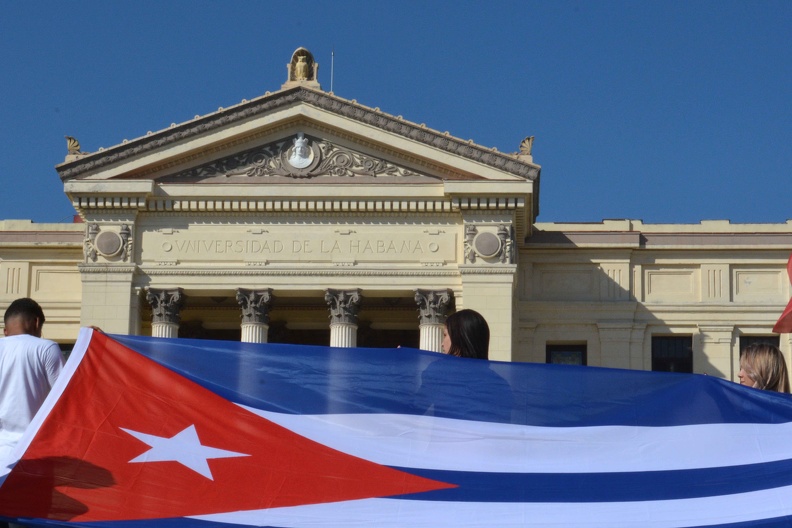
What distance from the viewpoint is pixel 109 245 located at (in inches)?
1308

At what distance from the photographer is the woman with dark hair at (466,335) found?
1008 centimetres

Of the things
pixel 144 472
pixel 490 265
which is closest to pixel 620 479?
pixel 144 472

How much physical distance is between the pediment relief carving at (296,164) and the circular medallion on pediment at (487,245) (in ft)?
8.82

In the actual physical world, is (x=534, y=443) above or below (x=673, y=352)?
below

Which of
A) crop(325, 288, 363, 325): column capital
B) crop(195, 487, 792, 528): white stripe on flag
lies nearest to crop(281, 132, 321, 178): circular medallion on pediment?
crop(325, 288, 363, 325): column capital

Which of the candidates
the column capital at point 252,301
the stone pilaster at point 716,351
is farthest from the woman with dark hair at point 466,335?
the stone pilaster at point 716,351

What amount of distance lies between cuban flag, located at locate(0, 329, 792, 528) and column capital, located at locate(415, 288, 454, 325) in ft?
A: 73.0

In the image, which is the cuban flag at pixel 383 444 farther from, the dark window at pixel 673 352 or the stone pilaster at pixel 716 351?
the dark window at pixel 673 352

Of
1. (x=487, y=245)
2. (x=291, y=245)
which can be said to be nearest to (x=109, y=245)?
(x=291, y=245)

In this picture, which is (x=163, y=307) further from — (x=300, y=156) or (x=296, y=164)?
(x=300, y=156)

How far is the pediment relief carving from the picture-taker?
1330 inches

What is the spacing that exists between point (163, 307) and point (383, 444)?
24.0 meters

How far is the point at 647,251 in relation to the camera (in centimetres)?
3625

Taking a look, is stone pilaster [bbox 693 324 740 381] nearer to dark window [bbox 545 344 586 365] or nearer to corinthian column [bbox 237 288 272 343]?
dark window [bbox 545 344 586 365]
